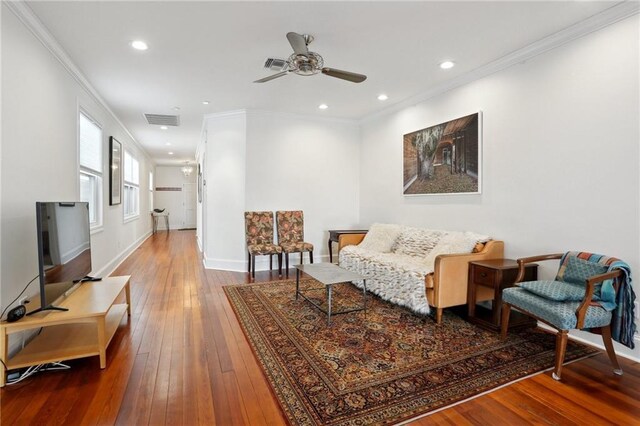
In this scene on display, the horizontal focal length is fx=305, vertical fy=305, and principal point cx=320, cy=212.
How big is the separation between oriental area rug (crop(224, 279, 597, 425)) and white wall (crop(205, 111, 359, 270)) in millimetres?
2193

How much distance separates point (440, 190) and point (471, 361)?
90.8 inches

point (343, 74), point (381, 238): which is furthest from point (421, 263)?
point (343, 74)

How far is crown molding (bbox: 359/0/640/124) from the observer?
2.37 metres

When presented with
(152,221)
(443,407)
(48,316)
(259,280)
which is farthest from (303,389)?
(152,221)

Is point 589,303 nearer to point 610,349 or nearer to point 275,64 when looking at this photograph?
point 610,349

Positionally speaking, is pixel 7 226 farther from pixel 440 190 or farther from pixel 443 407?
pixel 440 190

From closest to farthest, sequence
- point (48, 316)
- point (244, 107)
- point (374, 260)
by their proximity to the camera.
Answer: point (48, 316) < point (374, 260) < point (244, 107)

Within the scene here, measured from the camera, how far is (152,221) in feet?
36.8

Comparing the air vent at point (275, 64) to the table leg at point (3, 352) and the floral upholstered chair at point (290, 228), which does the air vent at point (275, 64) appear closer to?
the floral upholstered chair at point (290, 228)

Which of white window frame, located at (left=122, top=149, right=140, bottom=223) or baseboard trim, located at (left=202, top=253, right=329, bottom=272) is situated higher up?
white window frame, located at (left=122, top=149, right=140, bottom=223)

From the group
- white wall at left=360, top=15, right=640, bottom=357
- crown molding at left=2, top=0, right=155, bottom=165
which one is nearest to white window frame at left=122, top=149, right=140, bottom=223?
crown molding at left=2, top=0, right=155, bottom=165

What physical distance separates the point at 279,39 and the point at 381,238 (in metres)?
2.87

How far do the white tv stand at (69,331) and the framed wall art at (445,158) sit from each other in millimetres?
3762

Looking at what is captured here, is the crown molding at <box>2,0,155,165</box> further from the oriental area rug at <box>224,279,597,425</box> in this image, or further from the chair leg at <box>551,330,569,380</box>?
the chair leg at <box>551,330,569,380</box>
